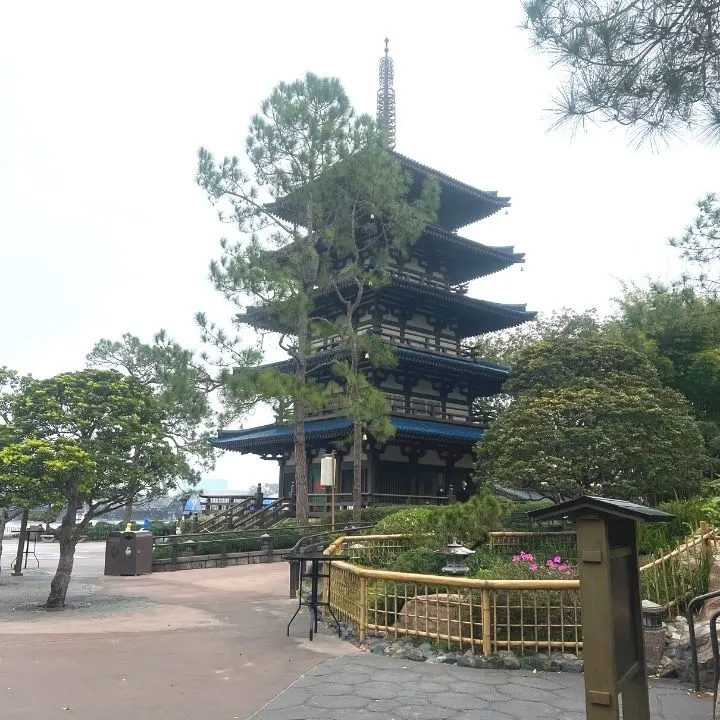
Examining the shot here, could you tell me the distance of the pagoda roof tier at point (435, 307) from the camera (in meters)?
25.3

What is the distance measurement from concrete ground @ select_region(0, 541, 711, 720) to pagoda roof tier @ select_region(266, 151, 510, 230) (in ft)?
67.9

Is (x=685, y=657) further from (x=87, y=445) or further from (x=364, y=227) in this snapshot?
(x=364, y=227)

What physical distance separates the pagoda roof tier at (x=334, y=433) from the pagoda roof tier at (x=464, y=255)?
7721 millimetres

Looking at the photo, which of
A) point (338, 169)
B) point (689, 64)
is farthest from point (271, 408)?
point (689, 64)

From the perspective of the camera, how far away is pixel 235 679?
643cm

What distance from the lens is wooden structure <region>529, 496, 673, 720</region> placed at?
3795 mm

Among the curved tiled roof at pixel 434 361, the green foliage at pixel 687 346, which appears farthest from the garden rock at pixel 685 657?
the green foliage at pixel 687 346

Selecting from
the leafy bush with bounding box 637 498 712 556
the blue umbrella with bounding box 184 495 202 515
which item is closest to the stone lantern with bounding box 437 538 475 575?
the leafy bush with bounding box 637 498 712 556

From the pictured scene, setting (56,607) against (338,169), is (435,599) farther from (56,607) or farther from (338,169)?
(338,169)

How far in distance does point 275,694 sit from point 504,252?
1042 inches

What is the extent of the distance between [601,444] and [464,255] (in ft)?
50.0

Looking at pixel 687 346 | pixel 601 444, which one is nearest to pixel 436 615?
pixel 601 444

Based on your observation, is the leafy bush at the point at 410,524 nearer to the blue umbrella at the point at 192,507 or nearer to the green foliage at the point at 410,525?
the green foliage at the point at 410,525

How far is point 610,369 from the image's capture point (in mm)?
19953
